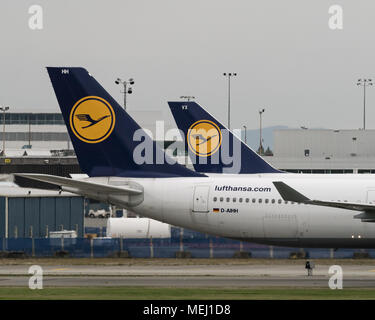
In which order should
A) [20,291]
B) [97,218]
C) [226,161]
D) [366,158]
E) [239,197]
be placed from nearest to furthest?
[20,291]
[239,197]
[226,161]
[97,218]
[366,158]

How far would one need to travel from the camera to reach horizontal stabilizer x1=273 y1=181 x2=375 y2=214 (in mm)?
41750

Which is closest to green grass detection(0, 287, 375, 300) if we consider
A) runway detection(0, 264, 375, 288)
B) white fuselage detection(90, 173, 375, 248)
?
runway detection(0, 264, 375, 288)

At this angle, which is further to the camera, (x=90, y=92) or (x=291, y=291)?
(x=90, y=92)

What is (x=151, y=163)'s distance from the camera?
46938 mm

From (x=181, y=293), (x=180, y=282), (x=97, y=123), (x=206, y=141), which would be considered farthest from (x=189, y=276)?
(x=206, y=141)

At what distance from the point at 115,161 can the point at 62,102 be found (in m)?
4.01

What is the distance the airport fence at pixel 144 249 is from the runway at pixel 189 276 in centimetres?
544

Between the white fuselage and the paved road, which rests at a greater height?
the white fuselage

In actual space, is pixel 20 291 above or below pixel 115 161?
below

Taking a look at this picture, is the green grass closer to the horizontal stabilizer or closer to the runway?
the runway

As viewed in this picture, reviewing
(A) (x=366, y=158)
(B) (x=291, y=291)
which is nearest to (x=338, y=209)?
(B) (x=291, y=291)

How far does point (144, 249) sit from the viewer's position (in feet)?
204

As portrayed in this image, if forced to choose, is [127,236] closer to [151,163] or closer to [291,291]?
[151,163]

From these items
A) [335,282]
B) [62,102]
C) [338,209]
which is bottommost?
[335,282]
